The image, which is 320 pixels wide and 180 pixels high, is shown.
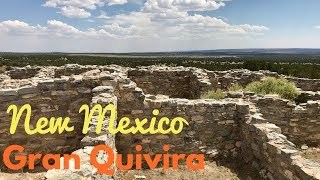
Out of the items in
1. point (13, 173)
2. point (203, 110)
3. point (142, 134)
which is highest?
point (203, 110)

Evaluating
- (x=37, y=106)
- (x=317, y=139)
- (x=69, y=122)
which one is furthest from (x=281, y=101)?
(x=37, y=106)

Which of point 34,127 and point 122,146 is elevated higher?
point 34,127

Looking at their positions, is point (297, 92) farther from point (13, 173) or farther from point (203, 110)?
point (13, 173)

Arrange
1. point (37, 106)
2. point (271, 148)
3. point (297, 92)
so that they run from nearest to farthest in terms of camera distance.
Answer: point (271, 148) → point (37, 106) → point (297, 92)

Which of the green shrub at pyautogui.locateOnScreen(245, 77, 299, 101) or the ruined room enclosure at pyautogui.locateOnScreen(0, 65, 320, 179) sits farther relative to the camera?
the green shrub at pyautogui.locateOnScreen(245, 77, 299, 101)

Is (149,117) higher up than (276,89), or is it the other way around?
(276,89)

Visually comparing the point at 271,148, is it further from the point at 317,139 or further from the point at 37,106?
the point at 37,106

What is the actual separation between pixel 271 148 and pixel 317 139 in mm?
4079

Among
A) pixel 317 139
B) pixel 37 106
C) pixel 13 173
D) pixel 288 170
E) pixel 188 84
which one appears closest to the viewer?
pixel 288 170

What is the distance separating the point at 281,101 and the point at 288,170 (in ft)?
15.3

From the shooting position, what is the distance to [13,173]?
8062mm

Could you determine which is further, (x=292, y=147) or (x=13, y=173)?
(x=13, y=173)

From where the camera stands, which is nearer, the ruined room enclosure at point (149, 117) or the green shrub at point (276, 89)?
the ruined room enclosure at point (149, 117)

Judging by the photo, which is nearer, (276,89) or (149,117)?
(149,117)
